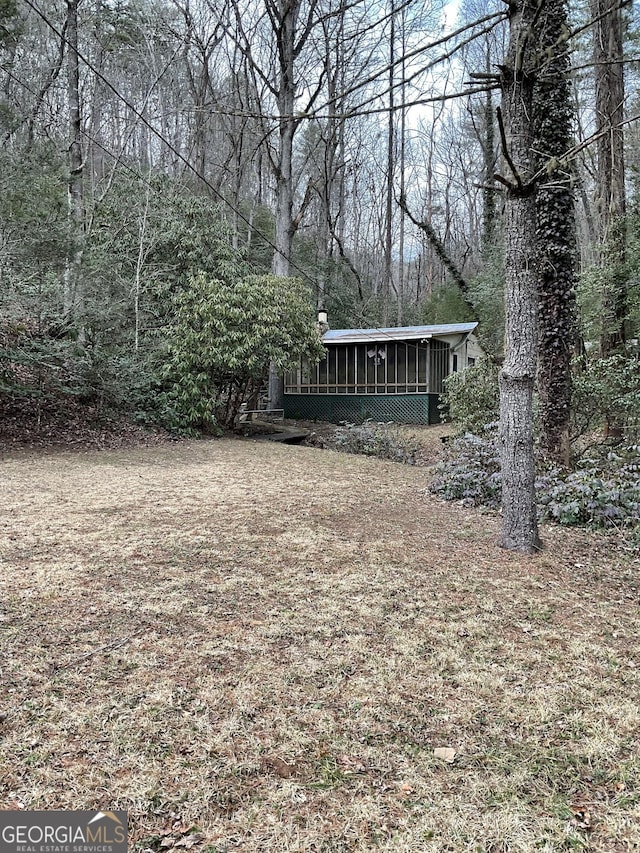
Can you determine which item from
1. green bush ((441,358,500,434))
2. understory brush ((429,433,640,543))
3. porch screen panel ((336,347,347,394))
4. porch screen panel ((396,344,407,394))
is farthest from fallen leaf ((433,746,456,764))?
porch screen panel ((336,347,347,394))

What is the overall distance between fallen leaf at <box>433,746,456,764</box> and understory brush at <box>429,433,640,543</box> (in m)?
2.97

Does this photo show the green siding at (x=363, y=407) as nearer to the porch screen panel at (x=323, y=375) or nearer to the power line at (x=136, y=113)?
the porch screen panel at (x=323, y=375)

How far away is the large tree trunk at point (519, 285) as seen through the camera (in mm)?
3537

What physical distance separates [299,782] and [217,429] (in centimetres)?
955

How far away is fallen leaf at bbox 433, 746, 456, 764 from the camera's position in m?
1.73

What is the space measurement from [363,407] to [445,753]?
44.6ft

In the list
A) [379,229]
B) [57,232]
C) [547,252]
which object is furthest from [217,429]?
[379,229]

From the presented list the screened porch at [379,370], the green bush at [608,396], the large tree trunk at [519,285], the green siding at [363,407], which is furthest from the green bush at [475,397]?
the screened porch at [379,370]

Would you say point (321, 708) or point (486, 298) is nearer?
point (321, 708)

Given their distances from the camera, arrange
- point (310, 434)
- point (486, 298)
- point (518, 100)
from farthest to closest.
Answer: point (486, 298) → point (310, 434) → point (518, 100)

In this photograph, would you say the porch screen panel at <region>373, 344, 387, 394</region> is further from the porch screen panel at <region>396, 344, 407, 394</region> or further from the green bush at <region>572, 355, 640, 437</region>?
the green bush at <region>572, 355, 640, 437</region>

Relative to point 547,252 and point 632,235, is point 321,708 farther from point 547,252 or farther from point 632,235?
point 632,235

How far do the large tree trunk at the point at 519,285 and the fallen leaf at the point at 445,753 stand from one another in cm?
222

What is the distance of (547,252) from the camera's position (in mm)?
5961
